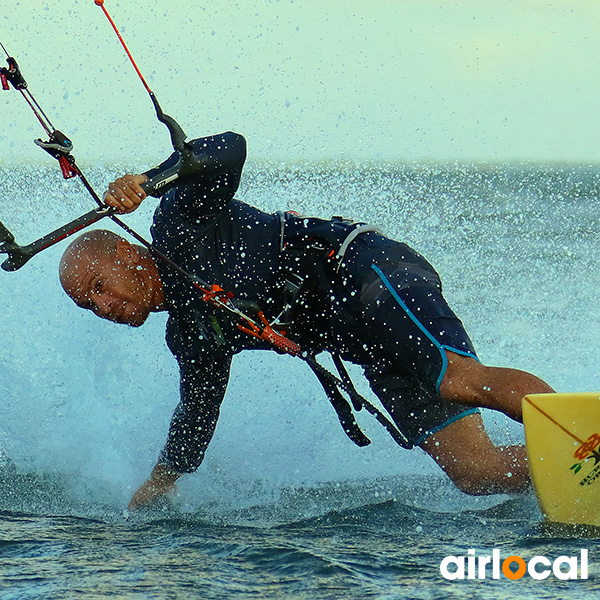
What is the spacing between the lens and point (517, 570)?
2.90 m

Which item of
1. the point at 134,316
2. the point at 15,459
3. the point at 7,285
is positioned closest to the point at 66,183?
the point at 7,285

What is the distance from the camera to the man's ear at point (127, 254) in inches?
144

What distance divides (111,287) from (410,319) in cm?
122

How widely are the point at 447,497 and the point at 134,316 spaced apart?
176 cm

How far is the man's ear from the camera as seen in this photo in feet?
12.0

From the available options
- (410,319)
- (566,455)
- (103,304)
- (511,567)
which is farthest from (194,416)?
(511,567)

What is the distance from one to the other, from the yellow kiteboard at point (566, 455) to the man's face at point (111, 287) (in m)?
1.63

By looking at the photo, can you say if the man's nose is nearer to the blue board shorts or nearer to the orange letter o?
the blue board shorts

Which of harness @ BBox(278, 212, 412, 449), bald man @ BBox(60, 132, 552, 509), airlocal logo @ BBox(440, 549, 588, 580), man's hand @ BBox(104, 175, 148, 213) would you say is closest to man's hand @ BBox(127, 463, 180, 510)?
bald man @ BBox(60, 132, 552, 509)

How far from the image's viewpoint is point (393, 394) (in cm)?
401

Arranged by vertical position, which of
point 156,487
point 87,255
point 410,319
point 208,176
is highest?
point 208,176

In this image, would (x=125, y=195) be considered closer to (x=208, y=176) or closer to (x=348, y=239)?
(x=208, y=176)

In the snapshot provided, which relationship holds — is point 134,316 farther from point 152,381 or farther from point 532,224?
point 532,224

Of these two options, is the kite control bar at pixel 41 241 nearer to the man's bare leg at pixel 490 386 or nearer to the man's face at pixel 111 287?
the man's face at pixel 111 287
